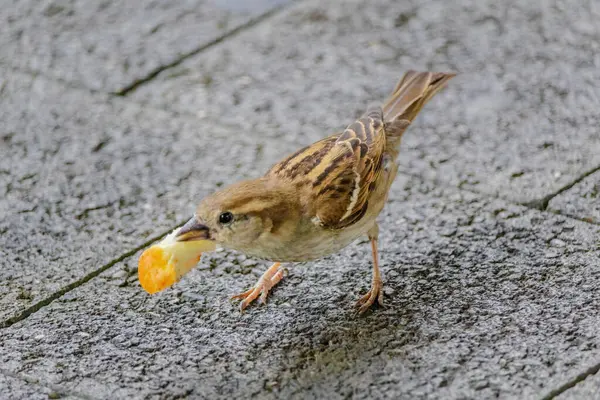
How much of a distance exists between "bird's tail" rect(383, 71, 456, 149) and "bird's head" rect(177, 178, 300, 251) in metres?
1.07

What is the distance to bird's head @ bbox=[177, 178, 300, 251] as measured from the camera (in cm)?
395

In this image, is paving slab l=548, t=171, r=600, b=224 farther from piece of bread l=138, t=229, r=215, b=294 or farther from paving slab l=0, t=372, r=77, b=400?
paving slab l=0, t=372, r=77, b=400

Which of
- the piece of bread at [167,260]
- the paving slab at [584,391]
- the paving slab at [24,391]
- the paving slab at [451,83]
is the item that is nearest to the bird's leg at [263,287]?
the piece of bread at [167,260]

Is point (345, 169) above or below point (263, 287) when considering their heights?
above

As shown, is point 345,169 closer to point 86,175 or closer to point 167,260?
point 167,260

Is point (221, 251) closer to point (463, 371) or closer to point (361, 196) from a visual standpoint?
point (361, 196)

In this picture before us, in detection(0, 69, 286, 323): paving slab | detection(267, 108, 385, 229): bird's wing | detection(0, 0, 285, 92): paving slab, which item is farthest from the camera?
detection(0, 0, 285, 92): paving slab

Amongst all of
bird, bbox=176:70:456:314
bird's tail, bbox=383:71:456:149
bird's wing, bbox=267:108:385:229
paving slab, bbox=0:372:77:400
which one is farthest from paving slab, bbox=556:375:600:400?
paving slab, bbox=0:372:77:400

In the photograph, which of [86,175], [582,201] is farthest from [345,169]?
[86,175]

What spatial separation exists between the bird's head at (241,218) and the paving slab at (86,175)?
0.96 m

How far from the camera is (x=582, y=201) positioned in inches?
194

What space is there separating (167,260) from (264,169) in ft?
4.91

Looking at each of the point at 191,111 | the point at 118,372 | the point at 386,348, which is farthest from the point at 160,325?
the point at 191,111

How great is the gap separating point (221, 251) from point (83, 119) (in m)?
1.65
